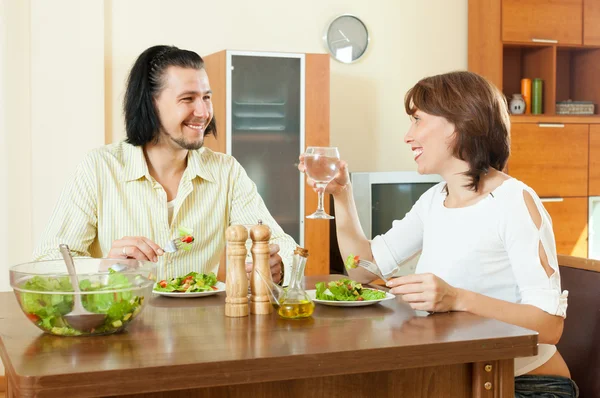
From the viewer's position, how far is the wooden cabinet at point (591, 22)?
516 centimetres

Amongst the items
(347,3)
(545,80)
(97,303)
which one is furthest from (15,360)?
(545,80)

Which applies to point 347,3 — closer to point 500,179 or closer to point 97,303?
point 500,179

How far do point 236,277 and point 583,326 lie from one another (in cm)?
105

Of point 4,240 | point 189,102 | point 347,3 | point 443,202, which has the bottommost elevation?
point 4,240

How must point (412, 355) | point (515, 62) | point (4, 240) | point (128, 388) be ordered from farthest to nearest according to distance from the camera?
point (515, 62) < point (4, 240) < point (412, 355) < point (128, 388)

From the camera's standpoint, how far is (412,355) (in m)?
1.48

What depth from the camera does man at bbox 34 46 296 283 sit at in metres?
2.51

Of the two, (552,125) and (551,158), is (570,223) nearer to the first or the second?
(551,158)

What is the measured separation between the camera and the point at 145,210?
255 centimetres

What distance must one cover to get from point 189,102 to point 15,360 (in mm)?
1477

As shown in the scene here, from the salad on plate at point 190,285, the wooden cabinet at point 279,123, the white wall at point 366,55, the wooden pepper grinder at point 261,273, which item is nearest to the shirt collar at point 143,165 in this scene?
the salad on plate at point 190,285

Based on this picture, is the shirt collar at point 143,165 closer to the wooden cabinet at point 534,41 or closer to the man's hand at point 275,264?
the man's hand at point 275,264

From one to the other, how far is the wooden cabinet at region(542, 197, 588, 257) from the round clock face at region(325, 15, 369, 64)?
149 centimetres

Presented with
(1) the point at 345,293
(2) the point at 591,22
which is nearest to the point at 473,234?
(1) the point at 345,293
